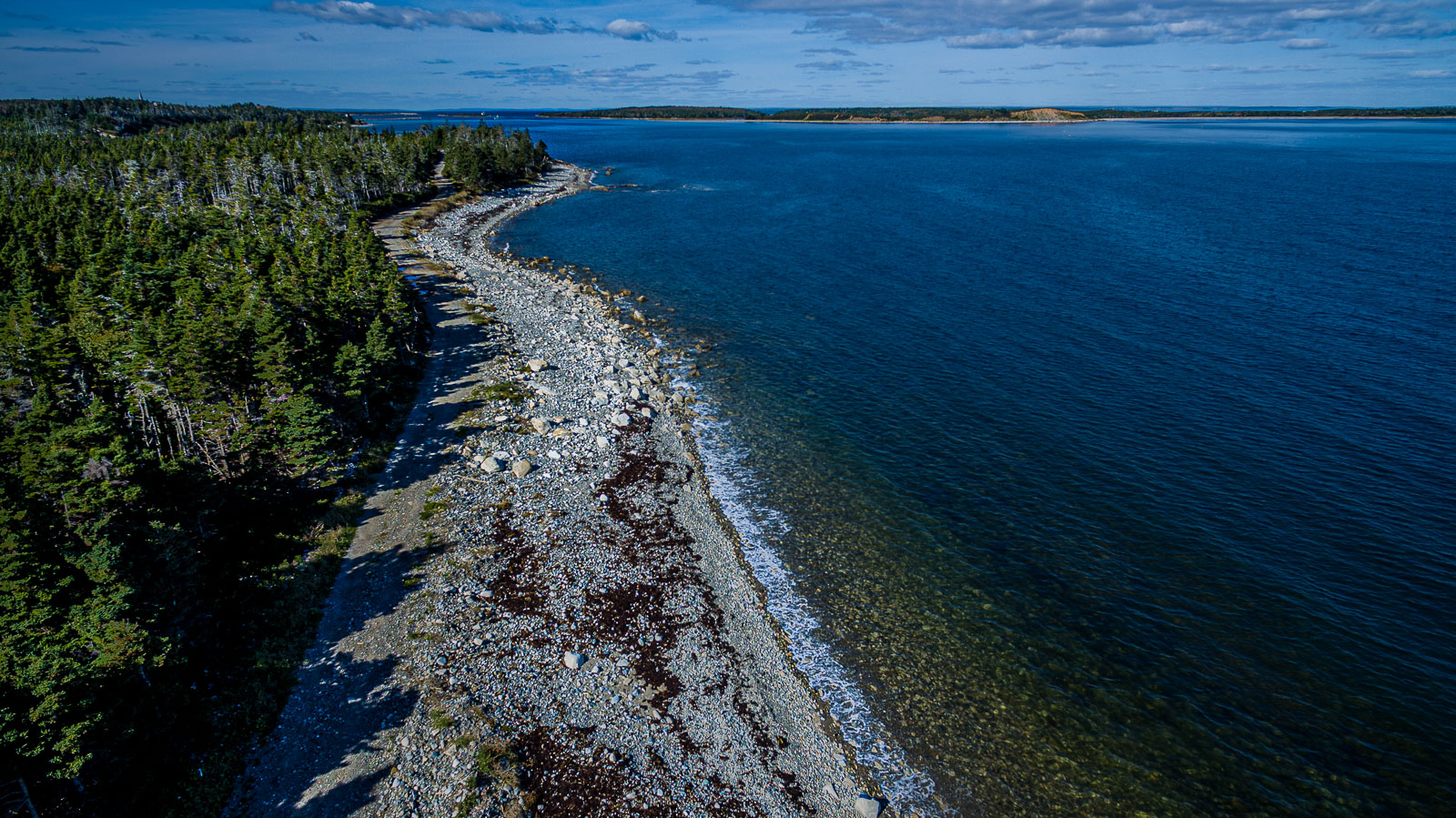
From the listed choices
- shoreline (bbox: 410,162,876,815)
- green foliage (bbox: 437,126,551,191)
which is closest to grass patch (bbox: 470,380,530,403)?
shoreline (bbox: 410,162,876,815)

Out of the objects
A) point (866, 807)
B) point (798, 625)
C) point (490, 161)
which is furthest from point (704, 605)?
point (490, 161)

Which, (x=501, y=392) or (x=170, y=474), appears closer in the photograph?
(x=170, y=474)

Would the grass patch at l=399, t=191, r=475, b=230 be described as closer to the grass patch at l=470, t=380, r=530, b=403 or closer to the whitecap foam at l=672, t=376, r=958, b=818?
the grass patch at l=470, t=380, r=530, b=403

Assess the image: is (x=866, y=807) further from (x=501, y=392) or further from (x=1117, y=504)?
(x=501, y=392)

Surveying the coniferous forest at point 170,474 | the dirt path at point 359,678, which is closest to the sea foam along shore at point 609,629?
the dirt path at point 359,678

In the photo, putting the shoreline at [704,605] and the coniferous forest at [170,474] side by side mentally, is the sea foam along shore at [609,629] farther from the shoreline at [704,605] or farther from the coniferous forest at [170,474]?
the coniferous forest at [170,474]
